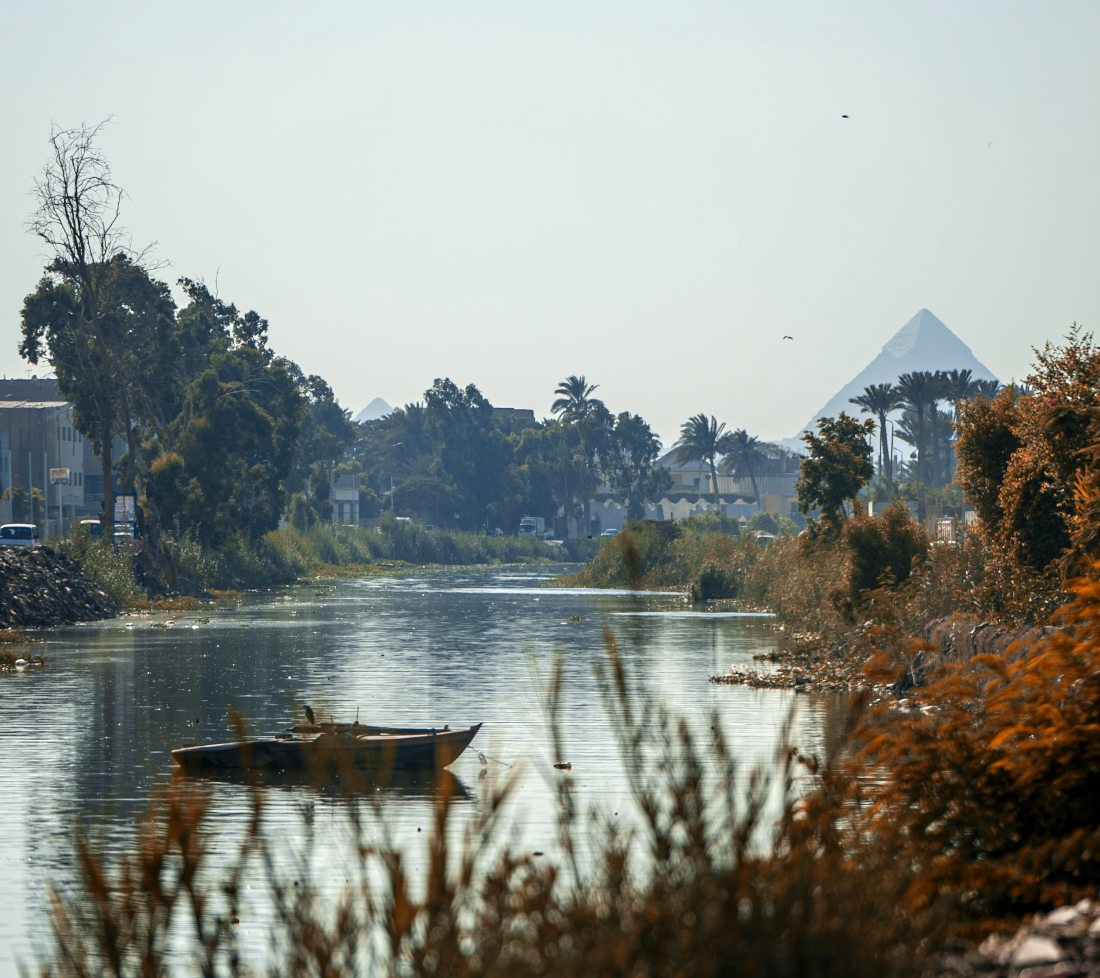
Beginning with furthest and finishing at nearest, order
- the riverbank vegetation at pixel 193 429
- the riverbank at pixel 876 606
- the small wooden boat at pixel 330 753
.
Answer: the riverbank vegetation at pixel 193 429 < the riverbank at pixel 876 606 < the small wooden boat at pixel 330 753

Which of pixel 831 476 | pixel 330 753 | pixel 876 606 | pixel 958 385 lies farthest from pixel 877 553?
pixel 958 385

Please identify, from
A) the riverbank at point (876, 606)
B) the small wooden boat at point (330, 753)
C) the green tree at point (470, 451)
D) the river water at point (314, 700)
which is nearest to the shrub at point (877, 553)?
the riverbank at point (876, 606)

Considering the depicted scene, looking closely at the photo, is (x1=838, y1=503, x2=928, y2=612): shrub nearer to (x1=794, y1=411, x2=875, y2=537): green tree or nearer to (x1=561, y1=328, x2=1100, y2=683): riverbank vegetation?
(x1=561, y1=328, x2=1100, y2=683): riverbank vegetation

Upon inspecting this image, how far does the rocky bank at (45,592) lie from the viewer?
1880 inches

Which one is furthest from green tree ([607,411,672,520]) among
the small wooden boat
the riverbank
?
the small wooden boat

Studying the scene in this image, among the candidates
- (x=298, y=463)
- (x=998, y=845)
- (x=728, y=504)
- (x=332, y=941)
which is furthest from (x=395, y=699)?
(x=728, y=504)

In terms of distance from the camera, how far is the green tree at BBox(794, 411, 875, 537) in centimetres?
4819

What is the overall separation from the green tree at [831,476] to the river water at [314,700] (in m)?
4.33

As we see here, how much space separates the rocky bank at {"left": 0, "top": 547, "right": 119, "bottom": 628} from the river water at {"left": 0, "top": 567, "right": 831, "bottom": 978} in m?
1.31

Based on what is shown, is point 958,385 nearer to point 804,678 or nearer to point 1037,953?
point 804,678

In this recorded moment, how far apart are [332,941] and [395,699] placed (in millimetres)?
23103

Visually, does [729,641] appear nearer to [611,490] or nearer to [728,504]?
[611,490]

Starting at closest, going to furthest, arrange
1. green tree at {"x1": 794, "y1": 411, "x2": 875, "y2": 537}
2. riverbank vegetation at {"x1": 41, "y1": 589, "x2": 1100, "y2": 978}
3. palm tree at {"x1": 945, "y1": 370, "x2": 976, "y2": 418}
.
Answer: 1. riverbank vegetation at {"x1": 41, "y1": 589, "x2": 1100, "y2": 978}
2. green tree at {"x1": 794, "y1": 411, "x2": 875, "y2": 537}
3. palm tree at {"x1": 945, "y1": 370, "x2": 976, "y2": 418}

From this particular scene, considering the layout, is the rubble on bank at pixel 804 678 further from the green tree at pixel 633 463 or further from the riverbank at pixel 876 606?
the green tree at pixel 633 463
